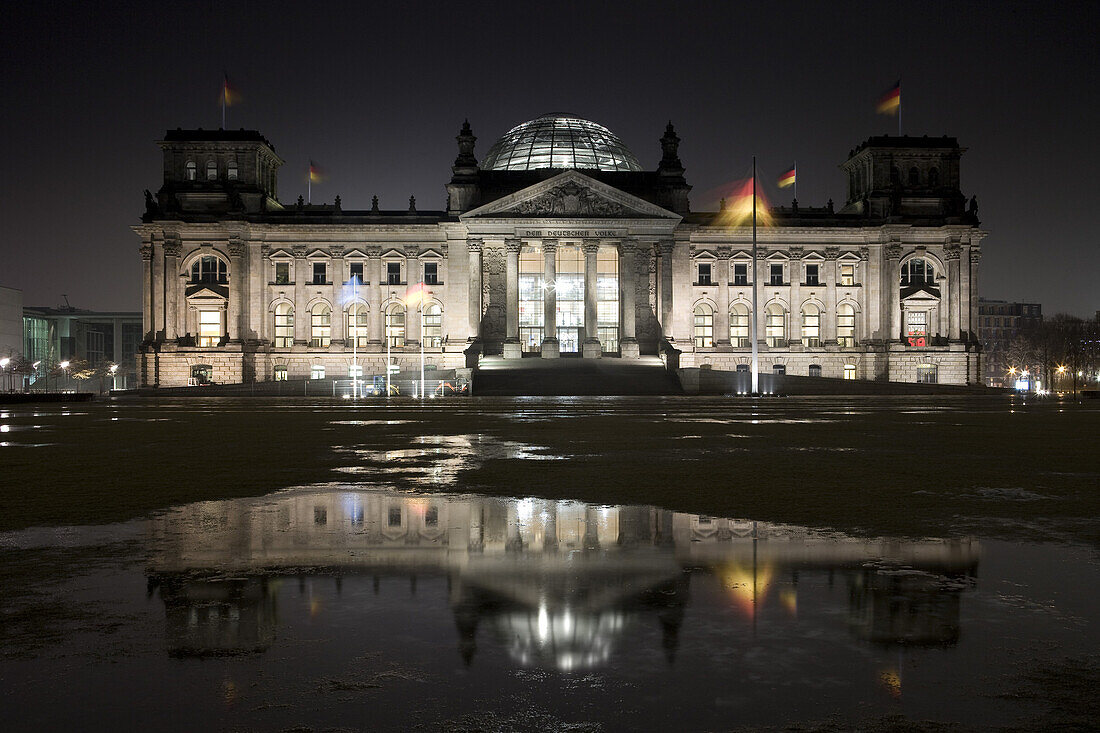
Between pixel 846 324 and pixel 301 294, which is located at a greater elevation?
pixel 301 294

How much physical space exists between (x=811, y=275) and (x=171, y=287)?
208ft

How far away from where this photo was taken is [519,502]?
11609 millimetres

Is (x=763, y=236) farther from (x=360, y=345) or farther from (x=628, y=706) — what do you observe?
(x=628, y=706)

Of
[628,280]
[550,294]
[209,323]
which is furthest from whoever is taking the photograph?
[209,323]

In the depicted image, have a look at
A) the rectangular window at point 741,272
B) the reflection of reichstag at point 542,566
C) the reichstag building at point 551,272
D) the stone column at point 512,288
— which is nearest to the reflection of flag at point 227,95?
the reichstag building at point 551,272

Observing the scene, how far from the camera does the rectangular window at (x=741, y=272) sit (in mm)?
90688

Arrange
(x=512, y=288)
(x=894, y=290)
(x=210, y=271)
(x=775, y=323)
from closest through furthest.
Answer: (x=512, y=288) → (x=210, y=271) → (x=894, y=290) → (x=775, y=323)

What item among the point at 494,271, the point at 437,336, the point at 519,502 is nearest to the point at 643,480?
the point at 519,502

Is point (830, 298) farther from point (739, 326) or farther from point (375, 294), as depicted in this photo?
point (375, 294)

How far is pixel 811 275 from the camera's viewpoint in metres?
91.5

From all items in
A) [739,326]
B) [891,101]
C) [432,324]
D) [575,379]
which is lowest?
[575,379]

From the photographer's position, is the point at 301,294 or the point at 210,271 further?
the point at 301,294

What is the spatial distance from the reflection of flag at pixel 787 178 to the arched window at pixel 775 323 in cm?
2073

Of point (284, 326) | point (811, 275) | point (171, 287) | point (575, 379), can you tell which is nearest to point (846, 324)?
point (811, 275)
